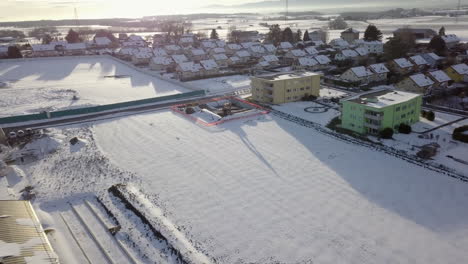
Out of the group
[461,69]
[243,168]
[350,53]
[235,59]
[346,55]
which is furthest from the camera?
[235,59]

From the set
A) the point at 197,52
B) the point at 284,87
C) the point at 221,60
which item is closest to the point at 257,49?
the point at 221,60

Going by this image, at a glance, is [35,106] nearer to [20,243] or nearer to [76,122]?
[76,122]


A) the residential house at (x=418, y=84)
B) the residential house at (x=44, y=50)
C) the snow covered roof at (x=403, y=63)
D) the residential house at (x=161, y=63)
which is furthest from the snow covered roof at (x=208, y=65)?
the residential house at (x=44, y=50)

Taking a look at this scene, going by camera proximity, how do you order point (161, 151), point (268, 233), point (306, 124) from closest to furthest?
point (268, 233) → point (161, 151) → point (306, 124)

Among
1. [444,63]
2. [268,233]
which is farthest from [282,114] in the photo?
[444,63]

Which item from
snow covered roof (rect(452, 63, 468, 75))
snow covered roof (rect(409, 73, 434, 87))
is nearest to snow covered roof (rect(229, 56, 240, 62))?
snow covered roof (rect(409, 73, 434, 87))

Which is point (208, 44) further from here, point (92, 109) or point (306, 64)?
point (92, 109)
